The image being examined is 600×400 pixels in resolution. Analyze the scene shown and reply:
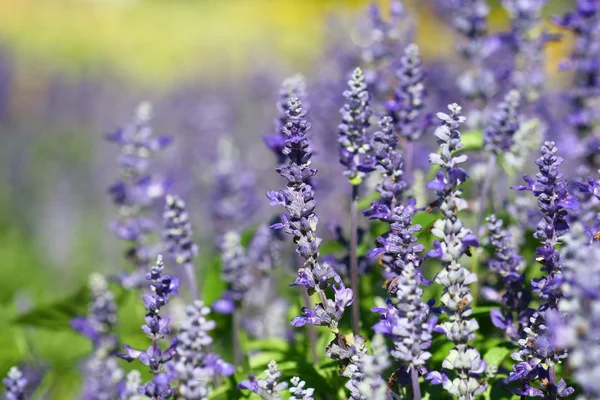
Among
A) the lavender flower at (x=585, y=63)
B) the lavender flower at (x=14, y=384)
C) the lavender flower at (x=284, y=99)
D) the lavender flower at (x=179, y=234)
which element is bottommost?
the lavender flower at (x=14, y=384)

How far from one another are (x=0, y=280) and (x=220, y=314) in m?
3.69

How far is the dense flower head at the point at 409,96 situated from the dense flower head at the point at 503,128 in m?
0.29

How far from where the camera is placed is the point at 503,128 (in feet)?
9.32

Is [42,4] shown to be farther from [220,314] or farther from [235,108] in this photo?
[220,314]

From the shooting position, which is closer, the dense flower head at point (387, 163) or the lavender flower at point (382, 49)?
the dense flower head at point (387, 163)

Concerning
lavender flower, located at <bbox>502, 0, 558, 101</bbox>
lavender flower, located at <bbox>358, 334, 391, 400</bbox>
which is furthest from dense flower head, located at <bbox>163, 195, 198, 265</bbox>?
lavender flower, located at <bbox>502, 0, 558, 101</bbox>

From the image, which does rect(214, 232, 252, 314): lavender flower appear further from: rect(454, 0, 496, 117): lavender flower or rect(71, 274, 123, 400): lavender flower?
rect(454, 0, 496, 117): lavender flower

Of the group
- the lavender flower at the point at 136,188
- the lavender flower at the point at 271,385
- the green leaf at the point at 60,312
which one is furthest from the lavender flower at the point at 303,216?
the green leaf at the point at 60,312

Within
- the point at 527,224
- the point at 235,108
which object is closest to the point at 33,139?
the point at 235,108

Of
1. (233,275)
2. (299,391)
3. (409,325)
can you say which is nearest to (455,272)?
(409,325)

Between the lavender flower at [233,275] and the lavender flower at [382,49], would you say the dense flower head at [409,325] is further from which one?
the lavender flower at [382,49]

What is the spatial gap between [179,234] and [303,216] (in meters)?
0.88

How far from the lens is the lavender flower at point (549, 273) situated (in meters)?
1.97

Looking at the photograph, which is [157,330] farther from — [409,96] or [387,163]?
→ [409,96]
